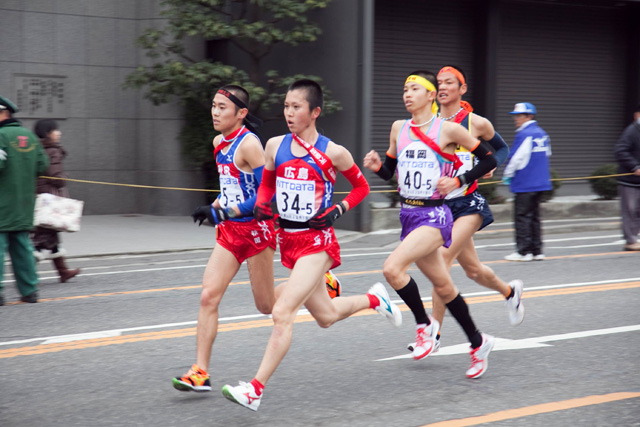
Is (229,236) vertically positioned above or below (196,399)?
above

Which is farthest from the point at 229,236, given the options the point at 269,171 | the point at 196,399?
the point at 196,399

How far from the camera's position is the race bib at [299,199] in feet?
16.6

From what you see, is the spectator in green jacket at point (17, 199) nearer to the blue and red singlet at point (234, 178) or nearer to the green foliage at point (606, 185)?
the blue and red singlet at point (234, 178)

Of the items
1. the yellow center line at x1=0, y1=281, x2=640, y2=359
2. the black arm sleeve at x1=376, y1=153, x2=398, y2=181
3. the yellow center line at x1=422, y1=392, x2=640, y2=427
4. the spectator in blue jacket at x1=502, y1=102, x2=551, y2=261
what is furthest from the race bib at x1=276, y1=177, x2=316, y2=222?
the spectator in blue jacket at x1=502, y1=102, x2=551, y2=261

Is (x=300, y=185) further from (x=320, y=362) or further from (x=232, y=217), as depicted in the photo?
(x=320, y=362)

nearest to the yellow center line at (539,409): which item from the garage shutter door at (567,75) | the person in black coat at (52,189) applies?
the person in black coat at (52,189)

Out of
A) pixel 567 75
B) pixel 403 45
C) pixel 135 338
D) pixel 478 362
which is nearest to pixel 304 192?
pixel 478 362

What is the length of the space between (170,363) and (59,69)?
1168 centimetres

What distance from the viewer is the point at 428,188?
18.6 feet

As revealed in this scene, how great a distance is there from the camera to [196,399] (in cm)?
518

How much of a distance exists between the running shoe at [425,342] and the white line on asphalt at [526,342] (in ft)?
0.80

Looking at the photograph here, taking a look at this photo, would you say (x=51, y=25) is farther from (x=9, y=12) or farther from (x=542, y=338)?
(x=542, y=338)

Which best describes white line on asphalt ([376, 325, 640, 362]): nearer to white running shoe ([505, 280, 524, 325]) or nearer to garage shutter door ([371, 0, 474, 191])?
white running shoe ([505, 280, 524, 325])

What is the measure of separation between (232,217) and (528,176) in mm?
7006
